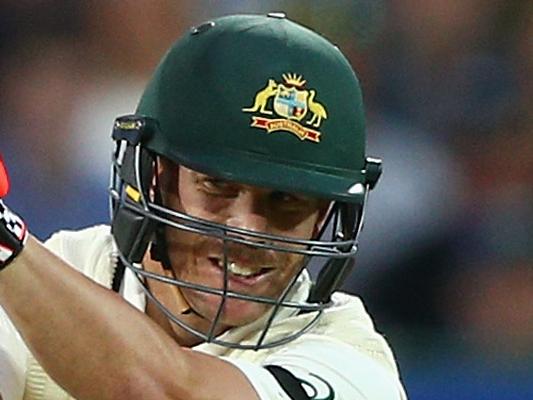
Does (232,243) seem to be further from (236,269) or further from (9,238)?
(9,238)

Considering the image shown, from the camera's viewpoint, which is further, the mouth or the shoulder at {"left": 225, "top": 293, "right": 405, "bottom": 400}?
the mouth

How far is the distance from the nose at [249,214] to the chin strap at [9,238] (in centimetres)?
40

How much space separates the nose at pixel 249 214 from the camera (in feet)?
5.11

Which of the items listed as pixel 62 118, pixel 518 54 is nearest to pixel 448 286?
pixel 518 54

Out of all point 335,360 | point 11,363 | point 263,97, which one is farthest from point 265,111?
point 11,363

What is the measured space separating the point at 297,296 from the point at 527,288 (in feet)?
3.53

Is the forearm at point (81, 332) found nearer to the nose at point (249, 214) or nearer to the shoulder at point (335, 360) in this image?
the shoulder at point (335, 360)

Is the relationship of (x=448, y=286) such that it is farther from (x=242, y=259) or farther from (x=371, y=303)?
(x=242, y=259)

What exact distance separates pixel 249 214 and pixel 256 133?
0.29ft

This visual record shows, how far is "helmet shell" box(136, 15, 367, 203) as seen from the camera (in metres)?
1.56

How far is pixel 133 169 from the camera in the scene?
63.4 inches

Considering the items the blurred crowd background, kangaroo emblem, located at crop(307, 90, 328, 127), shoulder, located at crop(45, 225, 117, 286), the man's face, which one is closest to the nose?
the man's face

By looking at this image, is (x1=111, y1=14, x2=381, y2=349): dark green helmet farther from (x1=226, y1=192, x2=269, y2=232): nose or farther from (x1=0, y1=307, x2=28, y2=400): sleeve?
(x1=0, y1=307, x2=28, y2=400): sleeve

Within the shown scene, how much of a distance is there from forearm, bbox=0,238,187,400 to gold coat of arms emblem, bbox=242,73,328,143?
35 centimetres
